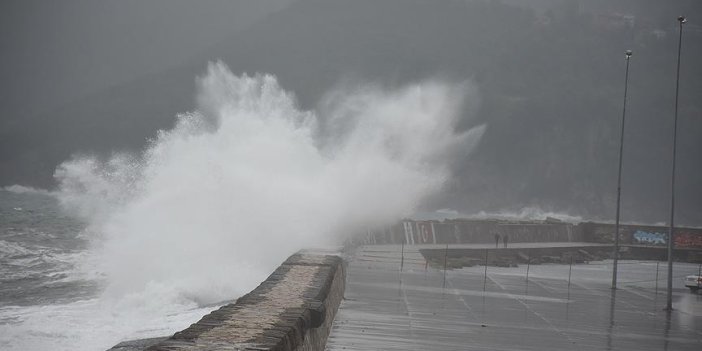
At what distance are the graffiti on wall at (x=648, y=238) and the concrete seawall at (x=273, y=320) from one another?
32970 millimetres

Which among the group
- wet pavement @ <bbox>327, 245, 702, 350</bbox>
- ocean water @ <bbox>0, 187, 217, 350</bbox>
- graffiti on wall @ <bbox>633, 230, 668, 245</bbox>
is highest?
graffiti on wall @ <bbox>633, 230, 668, 245</bbox>

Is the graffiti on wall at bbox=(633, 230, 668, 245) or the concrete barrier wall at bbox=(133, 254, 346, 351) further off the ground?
the graffiti on wall at bbox=(633, 230, 668, 245)

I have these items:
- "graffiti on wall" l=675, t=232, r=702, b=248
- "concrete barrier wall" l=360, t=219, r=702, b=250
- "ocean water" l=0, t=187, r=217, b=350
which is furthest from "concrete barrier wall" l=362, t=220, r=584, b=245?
"ocean water" l=0, t=187, r=217, b=350

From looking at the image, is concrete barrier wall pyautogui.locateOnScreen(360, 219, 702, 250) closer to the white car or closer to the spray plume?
the spray plume

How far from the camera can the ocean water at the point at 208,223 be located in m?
19.3

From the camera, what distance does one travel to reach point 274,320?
8742 millimetres

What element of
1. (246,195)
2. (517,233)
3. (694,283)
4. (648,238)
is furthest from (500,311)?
(648,238)

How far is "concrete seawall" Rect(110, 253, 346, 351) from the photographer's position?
25.0 ft

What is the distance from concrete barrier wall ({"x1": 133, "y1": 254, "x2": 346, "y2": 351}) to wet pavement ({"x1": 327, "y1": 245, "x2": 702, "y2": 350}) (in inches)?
30.8

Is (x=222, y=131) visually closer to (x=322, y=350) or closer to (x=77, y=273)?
(x=77, y=273)

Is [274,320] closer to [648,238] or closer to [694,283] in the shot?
[694,283]

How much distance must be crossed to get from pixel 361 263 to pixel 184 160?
580 inches

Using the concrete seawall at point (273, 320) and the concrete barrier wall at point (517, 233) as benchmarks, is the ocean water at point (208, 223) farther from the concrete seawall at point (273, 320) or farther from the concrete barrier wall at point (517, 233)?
the concrete seawall at point (273, 320)

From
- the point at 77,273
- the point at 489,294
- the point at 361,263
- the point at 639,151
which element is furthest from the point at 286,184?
the point at 639,151
